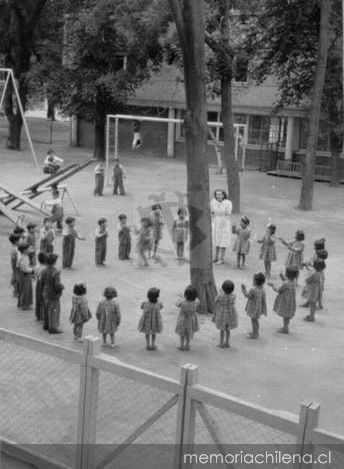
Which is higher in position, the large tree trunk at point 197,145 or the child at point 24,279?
the large tree trunk at point 197,145

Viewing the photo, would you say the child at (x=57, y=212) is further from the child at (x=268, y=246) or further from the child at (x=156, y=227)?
the child at (x=268, y=246)

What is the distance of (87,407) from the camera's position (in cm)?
518

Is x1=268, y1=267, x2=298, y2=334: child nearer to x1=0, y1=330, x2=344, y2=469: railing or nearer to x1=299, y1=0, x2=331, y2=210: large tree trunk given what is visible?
x1=0, y1=330, x2=344, y2=469: railing

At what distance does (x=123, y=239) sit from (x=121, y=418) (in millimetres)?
8429

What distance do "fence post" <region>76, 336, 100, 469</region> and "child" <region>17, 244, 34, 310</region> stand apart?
5.26m

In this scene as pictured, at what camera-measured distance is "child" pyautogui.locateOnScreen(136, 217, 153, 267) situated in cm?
1328

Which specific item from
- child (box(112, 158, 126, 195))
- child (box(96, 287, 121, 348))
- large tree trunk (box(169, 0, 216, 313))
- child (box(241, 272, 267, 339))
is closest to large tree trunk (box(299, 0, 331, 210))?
child (box(112, 158, 126, 195))

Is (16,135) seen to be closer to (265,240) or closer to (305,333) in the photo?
(265,240)

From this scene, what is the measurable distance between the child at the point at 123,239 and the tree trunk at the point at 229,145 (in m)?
6.00

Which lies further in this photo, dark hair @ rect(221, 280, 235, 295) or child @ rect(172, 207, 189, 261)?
child @ rect(172, 207, 189, 261)

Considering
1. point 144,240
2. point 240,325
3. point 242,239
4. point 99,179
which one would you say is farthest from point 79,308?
Result: point 99,179

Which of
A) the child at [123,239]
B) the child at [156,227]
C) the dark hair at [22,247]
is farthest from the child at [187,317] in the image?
the child at [156,227]

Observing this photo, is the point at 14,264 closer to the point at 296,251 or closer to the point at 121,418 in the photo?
the point at 296,251

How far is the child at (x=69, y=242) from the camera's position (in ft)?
41.9
